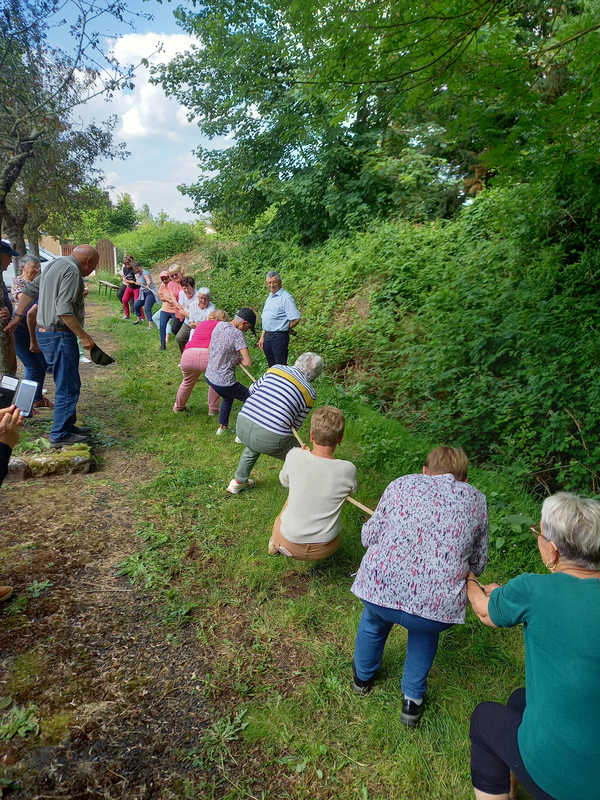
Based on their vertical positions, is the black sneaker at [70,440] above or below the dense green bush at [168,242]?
below

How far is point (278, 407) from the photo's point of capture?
13.2 ft

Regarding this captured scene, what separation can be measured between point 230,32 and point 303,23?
1019 centimetres

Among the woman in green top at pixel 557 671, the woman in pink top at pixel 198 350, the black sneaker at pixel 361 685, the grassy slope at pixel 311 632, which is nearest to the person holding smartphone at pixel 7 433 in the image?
the grassy slope at pixel 311 632

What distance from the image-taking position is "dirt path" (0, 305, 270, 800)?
2074 mm

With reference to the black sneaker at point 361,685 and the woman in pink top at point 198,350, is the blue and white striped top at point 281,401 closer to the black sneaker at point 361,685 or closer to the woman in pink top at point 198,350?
the black sneaker at point 361,685

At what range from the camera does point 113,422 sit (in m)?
6.35

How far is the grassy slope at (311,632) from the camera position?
219cm

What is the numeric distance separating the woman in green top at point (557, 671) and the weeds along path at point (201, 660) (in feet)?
1.71

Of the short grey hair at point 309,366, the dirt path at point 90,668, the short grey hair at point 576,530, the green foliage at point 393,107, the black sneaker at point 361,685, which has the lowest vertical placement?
the dirt path at point 90,668

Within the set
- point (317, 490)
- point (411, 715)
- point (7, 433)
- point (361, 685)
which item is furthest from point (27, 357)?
point (411, 715)

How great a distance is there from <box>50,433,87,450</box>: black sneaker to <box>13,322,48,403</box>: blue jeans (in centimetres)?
129

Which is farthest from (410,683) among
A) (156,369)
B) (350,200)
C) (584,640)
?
(350,200)

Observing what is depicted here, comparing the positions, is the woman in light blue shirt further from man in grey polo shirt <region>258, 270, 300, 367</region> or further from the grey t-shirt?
the grey t-shirt

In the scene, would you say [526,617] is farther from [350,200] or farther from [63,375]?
[350,200]
